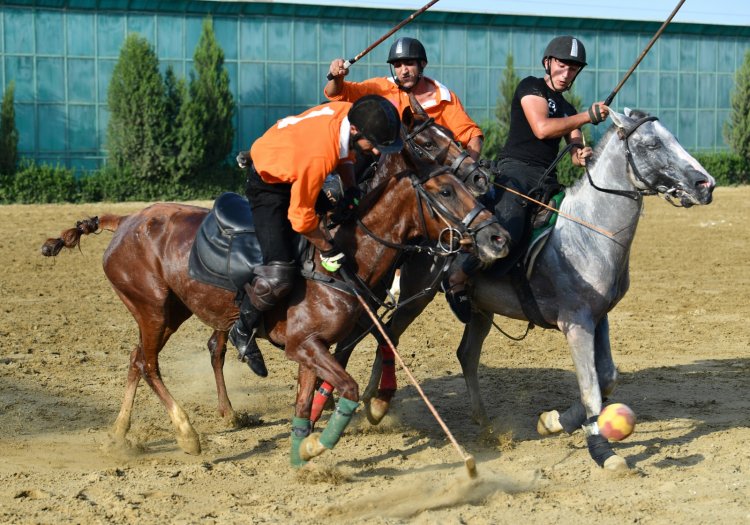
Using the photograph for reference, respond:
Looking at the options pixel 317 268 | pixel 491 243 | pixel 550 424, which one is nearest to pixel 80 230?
pixel 317 268

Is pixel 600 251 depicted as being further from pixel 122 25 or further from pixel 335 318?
pixel 122 25

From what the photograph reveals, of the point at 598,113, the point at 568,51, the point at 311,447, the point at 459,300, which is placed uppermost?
the point at 568,51

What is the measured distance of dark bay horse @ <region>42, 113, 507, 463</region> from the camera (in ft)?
20.5

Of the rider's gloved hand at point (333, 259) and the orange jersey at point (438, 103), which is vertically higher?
the orange jersey at point (438, 103)

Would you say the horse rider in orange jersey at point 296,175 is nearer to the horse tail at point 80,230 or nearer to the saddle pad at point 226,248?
the saddle pad at point 226,248

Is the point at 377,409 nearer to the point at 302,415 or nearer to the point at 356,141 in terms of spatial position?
the point at 302,415

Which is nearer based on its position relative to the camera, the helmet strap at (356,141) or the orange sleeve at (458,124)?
the helmet strap at (356,141)

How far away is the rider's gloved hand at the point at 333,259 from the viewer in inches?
247

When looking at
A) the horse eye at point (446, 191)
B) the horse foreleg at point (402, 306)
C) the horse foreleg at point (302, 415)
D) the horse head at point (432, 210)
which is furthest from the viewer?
the horse foreleg at point (402, 306)

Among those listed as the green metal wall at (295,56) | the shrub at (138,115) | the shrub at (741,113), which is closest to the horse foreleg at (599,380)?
the shrub at (138,115)

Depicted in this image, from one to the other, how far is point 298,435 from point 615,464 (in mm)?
2017

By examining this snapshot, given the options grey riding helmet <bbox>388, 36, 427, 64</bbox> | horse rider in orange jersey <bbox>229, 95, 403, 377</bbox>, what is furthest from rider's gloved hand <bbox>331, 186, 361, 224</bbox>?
grey riding helmet <bbox>388, 36, 427, 64</bbox>

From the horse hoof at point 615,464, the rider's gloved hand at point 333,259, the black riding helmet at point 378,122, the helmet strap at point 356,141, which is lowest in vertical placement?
the horse hoof at point 615,464

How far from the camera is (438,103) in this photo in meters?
7.76
